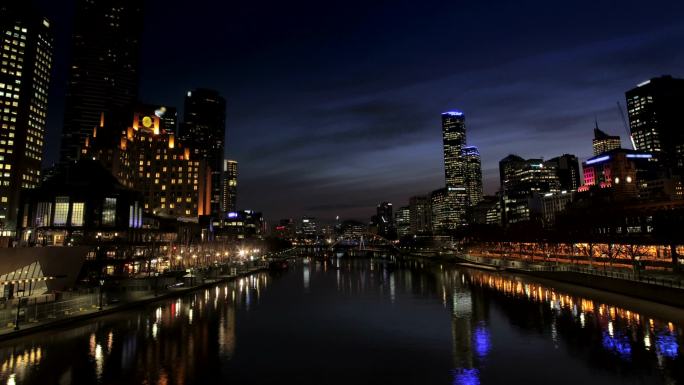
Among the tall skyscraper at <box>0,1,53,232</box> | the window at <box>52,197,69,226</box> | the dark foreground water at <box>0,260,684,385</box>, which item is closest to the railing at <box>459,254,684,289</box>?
the dark foreground water at <box>0,260,684,385</box>

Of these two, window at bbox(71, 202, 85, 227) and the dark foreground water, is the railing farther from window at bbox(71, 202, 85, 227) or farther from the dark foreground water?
window at bbox(71, 202, 85, 227)

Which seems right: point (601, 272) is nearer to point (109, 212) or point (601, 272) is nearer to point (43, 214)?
point (109, 212)

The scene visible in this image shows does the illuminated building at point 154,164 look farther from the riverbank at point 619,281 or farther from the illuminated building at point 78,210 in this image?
the riverbank at point 619,281

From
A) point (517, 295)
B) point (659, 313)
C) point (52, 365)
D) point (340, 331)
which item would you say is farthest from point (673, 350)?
point (52, 365)

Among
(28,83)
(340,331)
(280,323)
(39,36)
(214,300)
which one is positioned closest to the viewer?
(340,331)

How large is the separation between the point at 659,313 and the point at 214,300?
47013 millimetres

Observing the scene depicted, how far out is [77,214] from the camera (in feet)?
269

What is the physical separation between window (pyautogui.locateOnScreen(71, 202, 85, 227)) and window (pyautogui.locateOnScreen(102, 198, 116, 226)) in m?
3.72

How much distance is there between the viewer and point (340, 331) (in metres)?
37.4

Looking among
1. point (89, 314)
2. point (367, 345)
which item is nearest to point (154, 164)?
point (89, 314)

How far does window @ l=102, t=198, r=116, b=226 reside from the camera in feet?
278

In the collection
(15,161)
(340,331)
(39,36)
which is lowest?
(340,331)

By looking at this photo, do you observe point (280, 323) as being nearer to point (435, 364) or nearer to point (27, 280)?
point (435, 364)

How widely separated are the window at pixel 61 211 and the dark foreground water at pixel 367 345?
1755 inches
